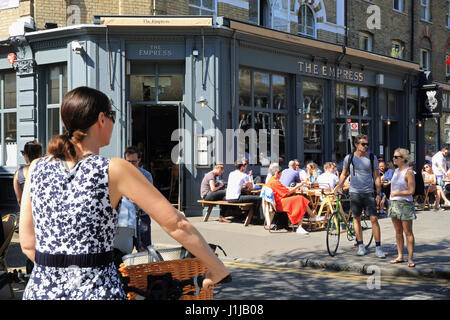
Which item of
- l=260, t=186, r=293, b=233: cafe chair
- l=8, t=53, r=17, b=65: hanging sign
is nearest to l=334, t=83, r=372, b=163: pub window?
l=260, t=186, r=293, b=233: cafe chair

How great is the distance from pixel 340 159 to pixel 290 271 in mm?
12012

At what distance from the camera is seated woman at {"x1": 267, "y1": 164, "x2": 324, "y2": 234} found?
455 inches

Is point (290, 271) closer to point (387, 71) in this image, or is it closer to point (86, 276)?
point (86, 276)

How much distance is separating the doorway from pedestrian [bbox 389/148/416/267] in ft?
27.8

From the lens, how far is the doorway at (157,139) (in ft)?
51.8

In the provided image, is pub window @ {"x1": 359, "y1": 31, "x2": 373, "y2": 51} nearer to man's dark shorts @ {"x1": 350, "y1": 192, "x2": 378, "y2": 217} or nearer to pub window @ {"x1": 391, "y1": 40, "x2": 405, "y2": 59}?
pub window @ {"x1": 391, "y1": 40, "x2": 405, "y2": 59}

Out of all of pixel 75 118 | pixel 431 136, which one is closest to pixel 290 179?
pixel 75 118

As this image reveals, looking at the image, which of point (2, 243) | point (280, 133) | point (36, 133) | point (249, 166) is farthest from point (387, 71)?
point (2, 243)

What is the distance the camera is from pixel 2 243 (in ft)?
20.0

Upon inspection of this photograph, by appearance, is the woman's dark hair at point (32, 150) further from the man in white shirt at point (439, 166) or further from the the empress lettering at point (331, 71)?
the man in white shirt at point (439, 166)

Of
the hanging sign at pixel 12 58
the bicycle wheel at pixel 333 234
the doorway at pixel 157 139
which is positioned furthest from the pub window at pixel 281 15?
the bicycle wheel at pixel 333 234

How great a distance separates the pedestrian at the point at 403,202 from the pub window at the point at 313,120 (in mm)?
9515

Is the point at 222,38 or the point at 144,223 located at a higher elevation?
the point at 222,38

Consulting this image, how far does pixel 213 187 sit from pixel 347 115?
26.4ft
